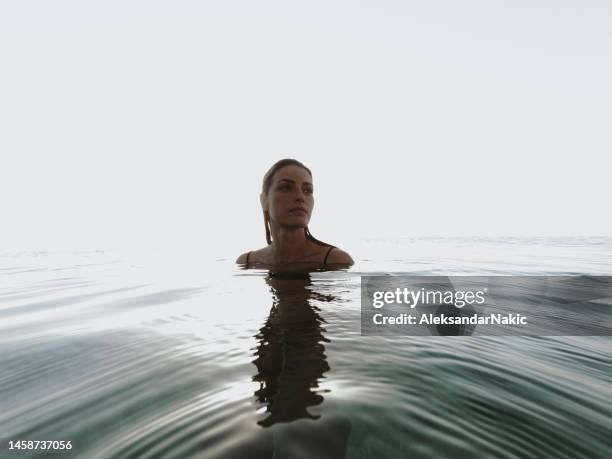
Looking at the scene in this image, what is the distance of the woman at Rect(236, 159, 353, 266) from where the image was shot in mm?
4707

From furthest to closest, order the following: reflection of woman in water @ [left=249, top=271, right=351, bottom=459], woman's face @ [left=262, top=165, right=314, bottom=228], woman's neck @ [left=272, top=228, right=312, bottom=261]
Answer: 1. woman's neck @ [left=272, top=228, right=312, bottom=261]
2. woman's face @ [left=262, top=165, right=314, bottom=228]
3. reflection of woman in water @ [left=249, top=271, right=351, bottom=459]

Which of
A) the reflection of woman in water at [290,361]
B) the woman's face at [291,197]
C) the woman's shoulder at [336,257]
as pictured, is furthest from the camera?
the woman's shoulder at [336,257]

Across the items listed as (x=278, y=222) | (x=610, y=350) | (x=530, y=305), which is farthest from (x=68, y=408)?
(x=278, y=222)

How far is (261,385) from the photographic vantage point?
1037 millimetres

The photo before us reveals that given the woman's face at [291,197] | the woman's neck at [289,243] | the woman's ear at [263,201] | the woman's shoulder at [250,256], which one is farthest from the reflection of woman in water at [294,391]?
the woman's shoulder at [250,256]

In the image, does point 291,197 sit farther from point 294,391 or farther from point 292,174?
point 294,391

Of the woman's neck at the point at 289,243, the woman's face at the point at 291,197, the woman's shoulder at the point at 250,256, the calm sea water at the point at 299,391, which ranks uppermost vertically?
the woman's face at the point at 291,197

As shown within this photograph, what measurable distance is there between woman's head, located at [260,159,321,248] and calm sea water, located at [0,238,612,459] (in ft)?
9.03

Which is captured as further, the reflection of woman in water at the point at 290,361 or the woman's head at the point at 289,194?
the woman's head at the point at 289,194

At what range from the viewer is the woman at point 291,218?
15.4ft

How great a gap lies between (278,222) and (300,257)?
0.82 m

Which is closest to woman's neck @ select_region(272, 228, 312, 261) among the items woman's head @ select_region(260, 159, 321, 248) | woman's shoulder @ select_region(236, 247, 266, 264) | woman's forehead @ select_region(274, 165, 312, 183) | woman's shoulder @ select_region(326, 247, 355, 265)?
woman's head @ select_region(260, 159, 321, 248)

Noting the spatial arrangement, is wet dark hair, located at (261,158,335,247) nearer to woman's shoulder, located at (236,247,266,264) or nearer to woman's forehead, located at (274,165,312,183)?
woman's forehead, located at (274,165,312,183)

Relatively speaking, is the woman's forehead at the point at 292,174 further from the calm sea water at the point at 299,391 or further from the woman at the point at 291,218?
the calm sea water at the point at 299,391
